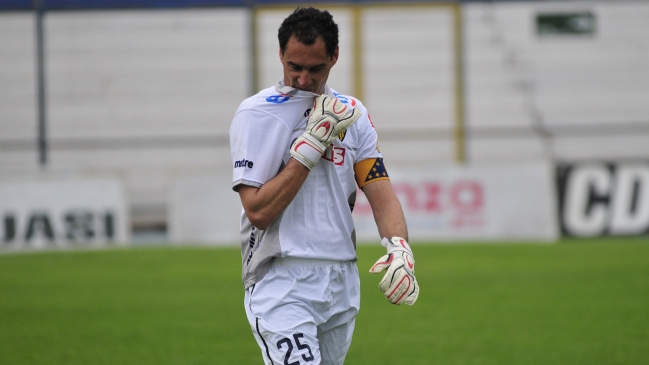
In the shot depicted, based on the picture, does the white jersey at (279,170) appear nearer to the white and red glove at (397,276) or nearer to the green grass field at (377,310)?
the white and red glove at (397,276)

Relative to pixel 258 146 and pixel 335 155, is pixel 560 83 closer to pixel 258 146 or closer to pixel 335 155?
pixel 335 155

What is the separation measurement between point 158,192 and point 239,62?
3390 mm

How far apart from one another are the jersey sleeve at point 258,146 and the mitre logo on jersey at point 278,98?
66mm

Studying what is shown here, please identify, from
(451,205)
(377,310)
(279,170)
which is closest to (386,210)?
(279,170)

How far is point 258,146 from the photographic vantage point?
391cm

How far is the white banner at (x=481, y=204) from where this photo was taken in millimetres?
16109

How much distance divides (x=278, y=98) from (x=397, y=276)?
0.90m

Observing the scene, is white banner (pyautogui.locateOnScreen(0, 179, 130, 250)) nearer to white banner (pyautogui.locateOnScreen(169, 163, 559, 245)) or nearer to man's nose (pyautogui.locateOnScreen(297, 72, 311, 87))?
white banner (pyautogui.locateOnScreen(169, 163, 559, 245))

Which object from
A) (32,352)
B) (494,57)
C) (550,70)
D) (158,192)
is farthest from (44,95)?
(32,352)

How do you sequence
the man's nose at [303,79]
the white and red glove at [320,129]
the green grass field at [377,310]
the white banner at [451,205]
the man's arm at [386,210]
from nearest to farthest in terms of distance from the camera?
the white and red glove at [320,129] → the man's nose at [303,79] → the man's arm at [386,210] → the green grass field at [377,310] → the white banner at [451,205]

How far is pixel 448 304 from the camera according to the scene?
32.5 feet

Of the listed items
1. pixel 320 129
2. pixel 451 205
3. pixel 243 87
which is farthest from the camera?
pixel 243 87

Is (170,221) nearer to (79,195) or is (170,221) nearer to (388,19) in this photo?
(79,195)

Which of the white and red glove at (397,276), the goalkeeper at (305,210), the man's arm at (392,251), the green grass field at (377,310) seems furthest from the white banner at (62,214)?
the white and red glove at (397,276)
